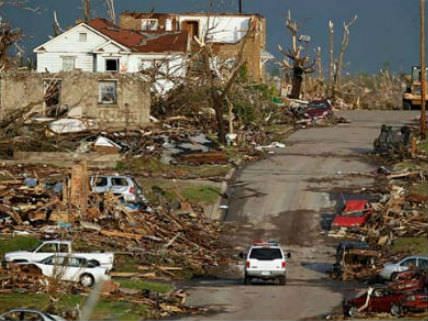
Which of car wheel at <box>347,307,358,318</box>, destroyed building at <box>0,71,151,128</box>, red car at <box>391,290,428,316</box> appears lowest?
car wheel at <box>347,307,358,318</box>

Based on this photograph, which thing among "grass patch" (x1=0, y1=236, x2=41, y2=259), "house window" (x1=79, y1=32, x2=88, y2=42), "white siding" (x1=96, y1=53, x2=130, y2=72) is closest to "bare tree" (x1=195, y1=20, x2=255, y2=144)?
"white siding" (x1=96, y1=53, x2=130, y2=72)

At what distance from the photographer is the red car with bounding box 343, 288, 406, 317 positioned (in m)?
31.3

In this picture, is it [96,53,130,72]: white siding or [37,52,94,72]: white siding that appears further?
[37,52,94,72]: white siding

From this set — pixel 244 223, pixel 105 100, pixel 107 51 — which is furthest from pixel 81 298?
pixel 107 51

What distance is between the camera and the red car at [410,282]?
3197cm

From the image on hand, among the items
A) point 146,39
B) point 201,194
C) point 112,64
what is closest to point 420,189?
point 201,194

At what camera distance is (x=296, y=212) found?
5012 centimetres

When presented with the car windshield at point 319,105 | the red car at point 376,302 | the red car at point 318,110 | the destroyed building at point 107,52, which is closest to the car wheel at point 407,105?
the car windshield at point 319,105

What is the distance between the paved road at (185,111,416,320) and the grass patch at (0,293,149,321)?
1.90m

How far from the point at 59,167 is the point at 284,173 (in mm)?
9651

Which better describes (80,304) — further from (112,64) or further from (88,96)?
(112,64)

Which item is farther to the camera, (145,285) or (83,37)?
(83,37)

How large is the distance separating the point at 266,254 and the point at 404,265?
390cm

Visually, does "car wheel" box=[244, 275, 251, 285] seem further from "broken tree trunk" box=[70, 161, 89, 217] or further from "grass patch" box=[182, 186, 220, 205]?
"grass patch" box=[182, 186, 220, 205]
